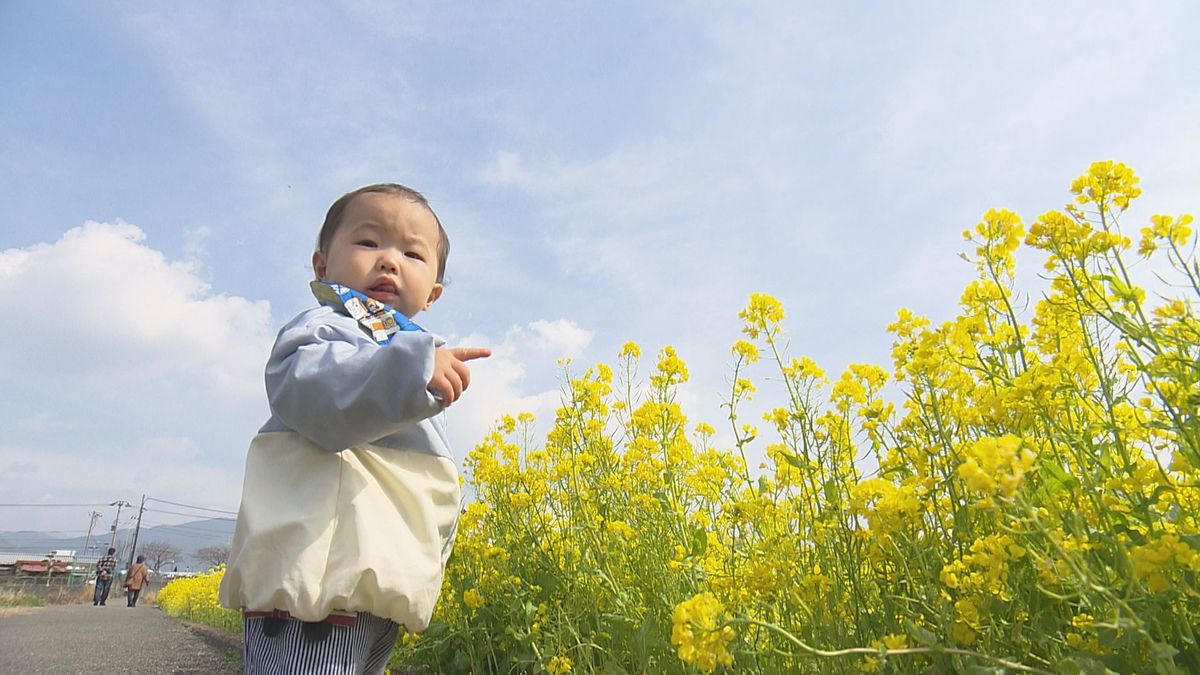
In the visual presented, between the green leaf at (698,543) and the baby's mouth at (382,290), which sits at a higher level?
the baby's mouth at (382,290)

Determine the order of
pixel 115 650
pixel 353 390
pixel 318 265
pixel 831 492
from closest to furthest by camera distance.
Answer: pixel 353 390
pixel 831 492
pixel 318 265
pixel 115 650

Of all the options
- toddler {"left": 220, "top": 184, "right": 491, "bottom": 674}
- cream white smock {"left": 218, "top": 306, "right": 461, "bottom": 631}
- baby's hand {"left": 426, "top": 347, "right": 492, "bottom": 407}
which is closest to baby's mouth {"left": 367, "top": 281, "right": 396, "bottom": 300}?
toddler {"left": 220, "top": 184, "right": 491, "bottom": 674}

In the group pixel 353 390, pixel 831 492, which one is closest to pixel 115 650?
pixel 353 390

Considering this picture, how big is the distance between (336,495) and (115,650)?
488cm

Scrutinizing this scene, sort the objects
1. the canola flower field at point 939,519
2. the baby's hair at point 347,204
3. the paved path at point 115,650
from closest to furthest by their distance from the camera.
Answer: the canola flower field at point 939,519
the baby's hair at point 347,204
the paved path at point 115,650

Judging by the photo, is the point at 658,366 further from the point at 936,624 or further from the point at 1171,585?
the point at 1171,585

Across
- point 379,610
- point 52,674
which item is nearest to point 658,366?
point 379,610

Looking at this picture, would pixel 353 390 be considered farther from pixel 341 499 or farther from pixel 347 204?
pixel 347 204

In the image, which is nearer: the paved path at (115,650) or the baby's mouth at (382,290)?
the baby's mouth at (382,290)

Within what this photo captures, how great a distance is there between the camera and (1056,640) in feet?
4.51

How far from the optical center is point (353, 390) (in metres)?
1.43

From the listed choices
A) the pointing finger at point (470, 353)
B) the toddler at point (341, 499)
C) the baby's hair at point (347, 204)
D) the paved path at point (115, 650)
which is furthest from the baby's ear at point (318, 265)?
the paved path at point (115, 650)

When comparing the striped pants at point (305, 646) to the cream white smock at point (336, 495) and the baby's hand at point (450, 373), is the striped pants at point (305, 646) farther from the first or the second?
the baby's hand at point (450, 373)

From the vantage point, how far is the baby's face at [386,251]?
1.85m
